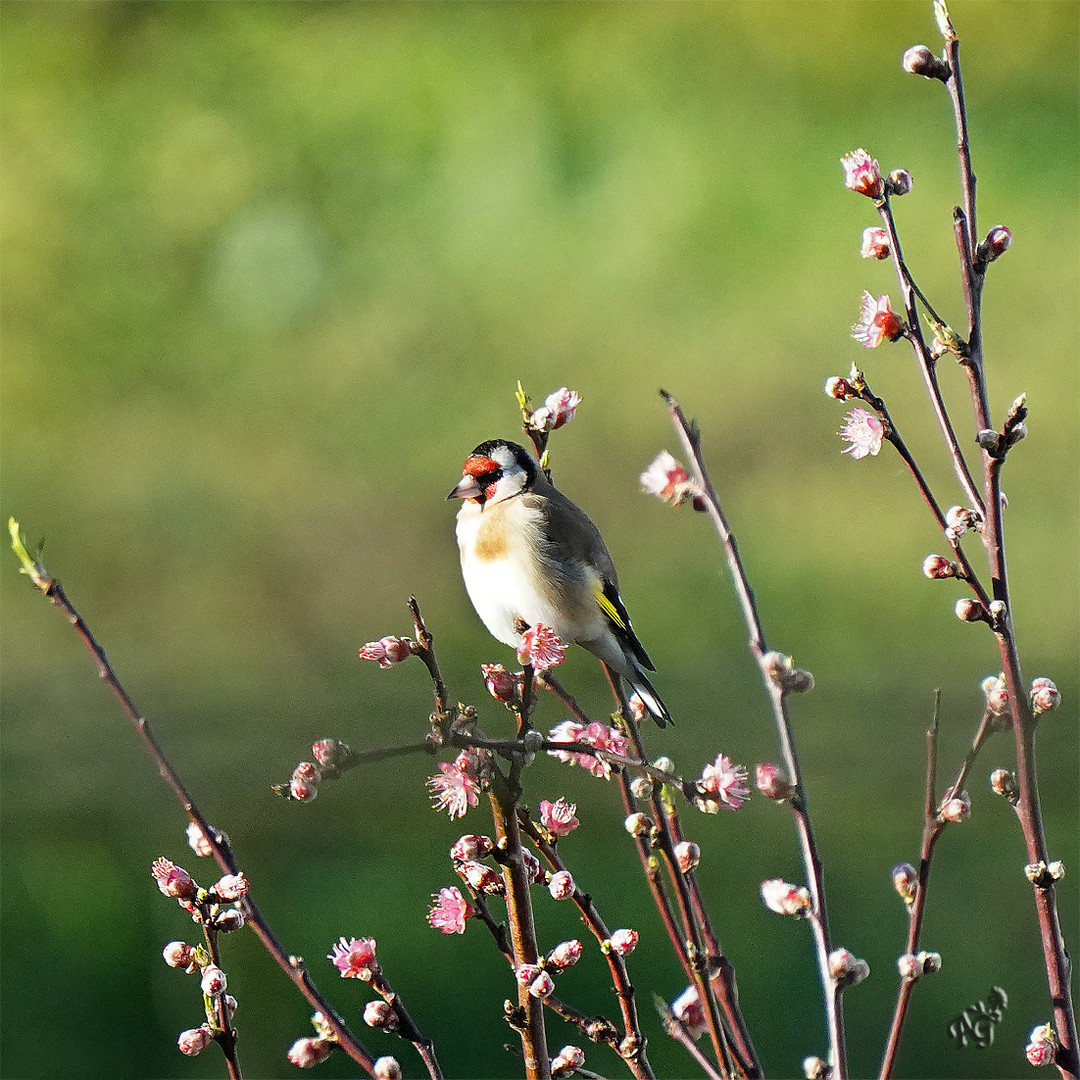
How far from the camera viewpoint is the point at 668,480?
474mm

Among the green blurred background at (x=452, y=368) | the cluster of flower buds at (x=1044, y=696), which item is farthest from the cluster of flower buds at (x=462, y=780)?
the green blurred background at (x=452, y=368)

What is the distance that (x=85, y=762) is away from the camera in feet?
6.72

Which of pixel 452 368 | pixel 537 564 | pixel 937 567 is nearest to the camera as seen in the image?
pixel 937 567

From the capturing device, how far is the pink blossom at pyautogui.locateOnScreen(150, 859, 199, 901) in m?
0.50

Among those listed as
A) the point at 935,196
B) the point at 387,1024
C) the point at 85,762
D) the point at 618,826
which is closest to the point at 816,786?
the point at 618,826

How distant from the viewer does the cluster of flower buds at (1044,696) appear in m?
0.51

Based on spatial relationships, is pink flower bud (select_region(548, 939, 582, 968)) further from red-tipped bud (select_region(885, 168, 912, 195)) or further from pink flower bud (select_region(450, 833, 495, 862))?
red-tipped bud (select_region(885, 168, 912, 195))

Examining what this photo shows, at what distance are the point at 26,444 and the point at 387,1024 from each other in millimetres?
2392

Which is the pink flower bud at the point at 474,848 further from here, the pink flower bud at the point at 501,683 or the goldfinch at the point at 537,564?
the goldfinch at the point at 537,564

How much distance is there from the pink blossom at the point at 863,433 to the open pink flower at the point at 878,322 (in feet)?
0.10

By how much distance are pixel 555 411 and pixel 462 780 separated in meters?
0.22

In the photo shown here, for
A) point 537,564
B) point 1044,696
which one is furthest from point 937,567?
point 537,564

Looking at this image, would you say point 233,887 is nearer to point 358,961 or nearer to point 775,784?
point 358,961

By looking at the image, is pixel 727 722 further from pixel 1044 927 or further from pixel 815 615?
pixel 1044 927
